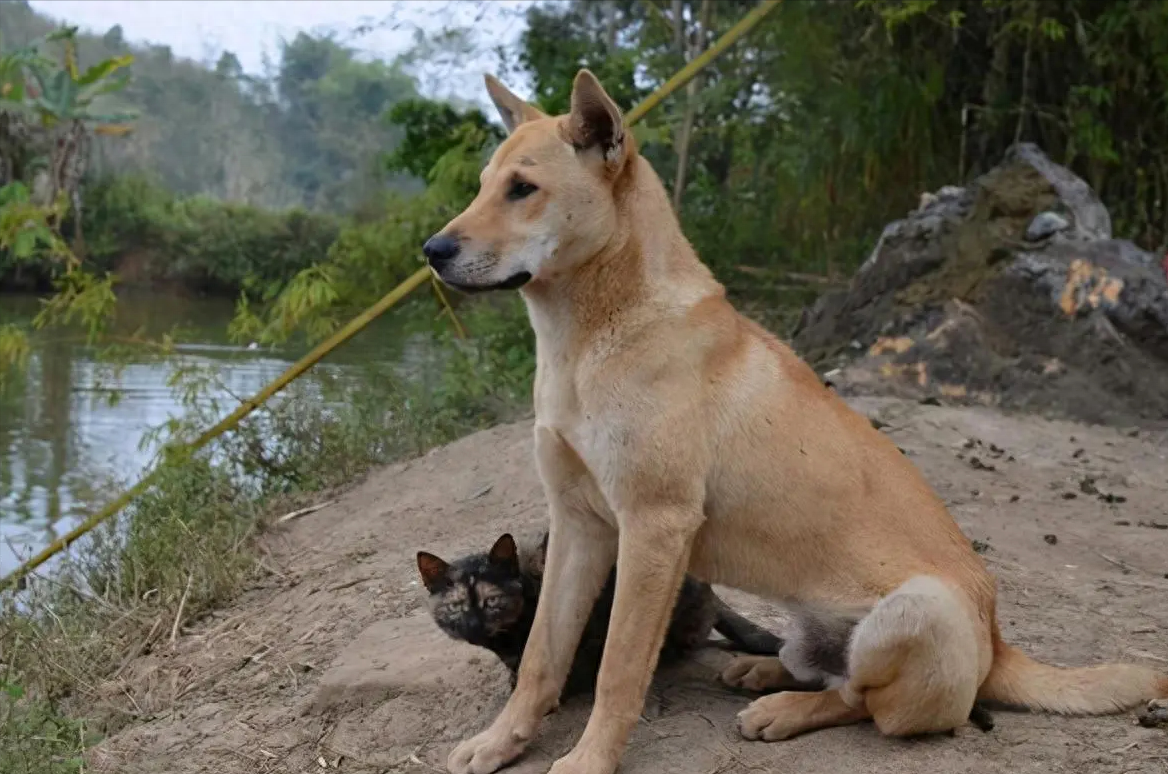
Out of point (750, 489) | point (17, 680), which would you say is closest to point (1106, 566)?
point (750, 489)

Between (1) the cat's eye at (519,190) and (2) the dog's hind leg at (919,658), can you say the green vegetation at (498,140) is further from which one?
(2) the dog's hind leg at (919,658)

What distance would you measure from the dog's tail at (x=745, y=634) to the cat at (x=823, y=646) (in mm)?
Result: 448

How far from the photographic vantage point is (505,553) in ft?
13.0

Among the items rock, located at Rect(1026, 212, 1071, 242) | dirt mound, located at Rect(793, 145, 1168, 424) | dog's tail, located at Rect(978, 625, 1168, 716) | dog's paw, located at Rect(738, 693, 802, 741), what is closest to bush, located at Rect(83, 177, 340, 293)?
dirt mound, located at Rect(793, 145, 1168, 424)

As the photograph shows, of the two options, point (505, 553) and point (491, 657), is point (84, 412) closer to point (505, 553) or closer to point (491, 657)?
point (491, 657)

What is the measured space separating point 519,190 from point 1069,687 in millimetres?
2051

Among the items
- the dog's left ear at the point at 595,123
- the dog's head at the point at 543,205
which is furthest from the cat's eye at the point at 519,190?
the dog's left ear at the point at 595,123

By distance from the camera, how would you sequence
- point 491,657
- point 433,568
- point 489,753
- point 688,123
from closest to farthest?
point 489,753 < point 433,568 < point 491,657 < point 688,123

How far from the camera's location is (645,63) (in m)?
11.7

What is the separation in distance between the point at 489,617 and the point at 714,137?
29.3ft

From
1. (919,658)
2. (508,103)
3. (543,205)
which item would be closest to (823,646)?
(919,658)

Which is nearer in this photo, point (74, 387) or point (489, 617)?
point (489, 617)

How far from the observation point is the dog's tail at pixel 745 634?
13.8 feet

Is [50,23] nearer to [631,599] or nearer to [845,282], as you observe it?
[845,282]
